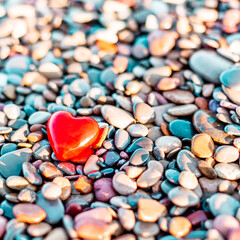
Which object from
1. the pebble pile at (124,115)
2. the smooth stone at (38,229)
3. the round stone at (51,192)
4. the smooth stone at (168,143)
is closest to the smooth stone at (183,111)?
the pebble pile at (124,115)

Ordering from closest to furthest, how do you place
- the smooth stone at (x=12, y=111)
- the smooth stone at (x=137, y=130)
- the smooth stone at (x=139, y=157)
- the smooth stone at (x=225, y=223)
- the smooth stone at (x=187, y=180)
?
the smooth stone at (x=225, y=223) < the smooth stone at (x=187, y=180) < the smooth stone at (x=139, y=157) < the smooth stone at (x=137, y=130) < the smooth stone at (x=12, y=111)

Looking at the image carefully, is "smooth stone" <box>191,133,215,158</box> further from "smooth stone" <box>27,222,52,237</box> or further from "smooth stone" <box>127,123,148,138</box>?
"smooth stone" <box>27,222,52,237</box>

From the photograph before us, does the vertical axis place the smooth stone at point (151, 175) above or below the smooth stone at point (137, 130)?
below

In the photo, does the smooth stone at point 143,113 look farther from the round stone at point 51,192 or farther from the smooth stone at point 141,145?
the round stone at point 51,192

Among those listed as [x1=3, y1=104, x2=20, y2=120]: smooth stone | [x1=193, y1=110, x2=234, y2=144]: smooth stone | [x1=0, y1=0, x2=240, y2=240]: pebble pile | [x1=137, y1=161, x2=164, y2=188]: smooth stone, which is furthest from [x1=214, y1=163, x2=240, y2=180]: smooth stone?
[x1=3, y1=104, x2=20, y2=120]: smooth stone

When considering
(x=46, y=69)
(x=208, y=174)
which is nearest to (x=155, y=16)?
(x=46, y=69)

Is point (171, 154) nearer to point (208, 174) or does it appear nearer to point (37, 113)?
point (208, 174)
